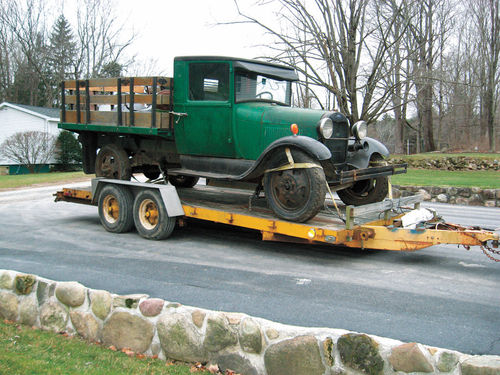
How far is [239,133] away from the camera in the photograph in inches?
292

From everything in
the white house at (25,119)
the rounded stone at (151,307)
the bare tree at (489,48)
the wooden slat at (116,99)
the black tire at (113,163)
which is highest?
the bare tree at (489,48)

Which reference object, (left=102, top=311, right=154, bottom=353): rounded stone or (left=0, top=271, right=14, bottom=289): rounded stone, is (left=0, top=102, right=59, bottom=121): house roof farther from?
(left=102, top=311, right=154, bottom=353): rounded stone

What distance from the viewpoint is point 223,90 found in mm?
7469

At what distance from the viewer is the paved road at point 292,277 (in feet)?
14.7

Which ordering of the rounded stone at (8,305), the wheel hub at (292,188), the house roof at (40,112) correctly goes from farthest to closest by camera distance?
1. the house roof at (40,112)
2. the wheel hub at (292,188)
3. the rounded stone at (8,305)

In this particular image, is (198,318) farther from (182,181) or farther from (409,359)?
(182,181)

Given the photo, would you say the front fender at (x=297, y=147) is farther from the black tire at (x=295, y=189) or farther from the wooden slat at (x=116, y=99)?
the wooden slat at (x=116, y=99)

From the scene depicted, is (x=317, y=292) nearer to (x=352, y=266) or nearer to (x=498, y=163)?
(x=352, y=266)

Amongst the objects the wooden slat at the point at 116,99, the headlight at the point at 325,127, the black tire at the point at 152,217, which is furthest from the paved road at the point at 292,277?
the wooden slat at the point at 116,99

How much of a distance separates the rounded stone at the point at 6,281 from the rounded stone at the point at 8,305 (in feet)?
0.24

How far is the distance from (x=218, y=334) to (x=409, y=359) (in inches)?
58.8

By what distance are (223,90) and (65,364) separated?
4607mm

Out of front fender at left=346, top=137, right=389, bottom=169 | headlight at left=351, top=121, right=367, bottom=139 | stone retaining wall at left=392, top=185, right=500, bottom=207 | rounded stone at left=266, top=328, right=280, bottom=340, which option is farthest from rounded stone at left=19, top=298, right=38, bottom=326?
stone retaining wall at left=392, top=185, right=500, bottom=207

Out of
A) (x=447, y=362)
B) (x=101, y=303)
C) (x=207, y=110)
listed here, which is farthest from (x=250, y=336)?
Answer: (x=207, y=110)
